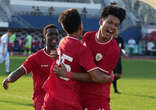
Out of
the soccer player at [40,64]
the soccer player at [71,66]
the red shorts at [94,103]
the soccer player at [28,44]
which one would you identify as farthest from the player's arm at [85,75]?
the soccer player at [28,44]

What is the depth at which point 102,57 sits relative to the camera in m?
5.82

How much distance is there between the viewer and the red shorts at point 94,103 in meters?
5.88

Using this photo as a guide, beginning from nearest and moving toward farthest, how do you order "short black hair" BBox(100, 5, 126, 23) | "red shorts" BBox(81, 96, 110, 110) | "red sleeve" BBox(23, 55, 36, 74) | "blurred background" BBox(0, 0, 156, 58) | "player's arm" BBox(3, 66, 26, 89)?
1. "short black hair" BBox(100, 5, 126, 23)
2. "red shorts" BBox(81, 96, 110, 110)
3. "player's arm" BBox(3, 66, 26, 89)
4. "red sleeve" BBox(23, 55, 36, 74)
5. "blurred background" BBox(0, 0, 156, 58)

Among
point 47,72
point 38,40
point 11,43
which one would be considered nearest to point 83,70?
point 47,72

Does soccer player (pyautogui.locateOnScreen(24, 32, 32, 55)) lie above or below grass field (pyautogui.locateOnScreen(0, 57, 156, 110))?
below

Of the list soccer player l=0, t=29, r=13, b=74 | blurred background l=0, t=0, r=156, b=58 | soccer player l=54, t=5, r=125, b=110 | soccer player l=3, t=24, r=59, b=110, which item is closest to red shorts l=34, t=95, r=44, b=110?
soccer player l=3, t=24, r=59, b=110

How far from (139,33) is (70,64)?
46.4 meters

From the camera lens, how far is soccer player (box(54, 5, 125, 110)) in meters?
5.79

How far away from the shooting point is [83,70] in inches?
219

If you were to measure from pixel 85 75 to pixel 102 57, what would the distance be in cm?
45

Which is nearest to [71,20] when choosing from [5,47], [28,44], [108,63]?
[108,63]

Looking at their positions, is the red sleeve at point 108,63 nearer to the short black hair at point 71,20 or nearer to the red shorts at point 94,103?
the red shorts at point 94,103

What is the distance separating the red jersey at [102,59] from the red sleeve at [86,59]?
426 millimetres

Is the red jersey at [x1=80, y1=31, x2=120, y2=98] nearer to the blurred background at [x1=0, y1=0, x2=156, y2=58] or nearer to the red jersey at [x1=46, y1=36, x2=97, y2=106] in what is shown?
the red jersey at [x1=46, y1=36, x2=97, y2=106]
